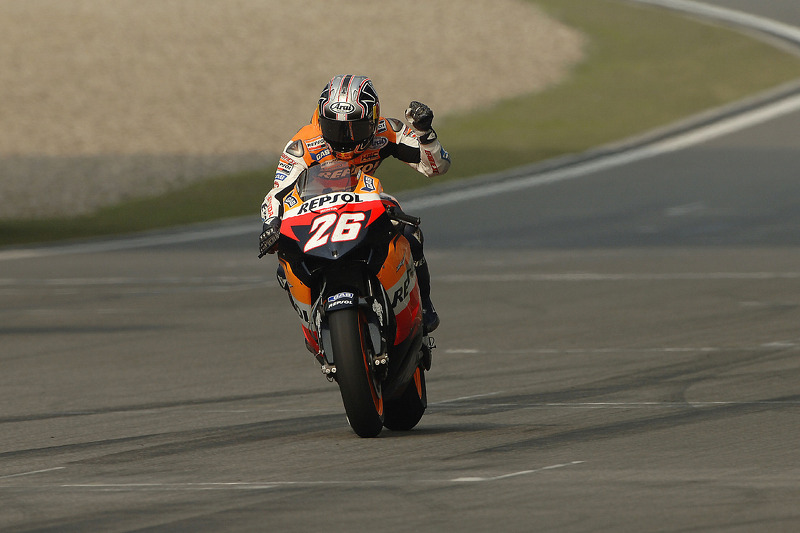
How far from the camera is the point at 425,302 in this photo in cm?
849

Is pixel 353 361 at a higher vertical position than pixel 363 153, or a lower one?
lower

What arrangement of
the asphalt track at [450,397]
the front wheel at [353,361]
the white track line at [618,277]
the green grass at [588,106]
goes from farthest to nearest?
the green grass at [588,106]
the white track line at [618,277]
the front wheel at [353,361]
the asphalt track at [450,397]

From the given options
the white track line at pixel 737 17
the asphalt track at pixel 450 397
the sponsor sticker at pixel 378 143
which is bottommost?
the white track line at pixel 737 17

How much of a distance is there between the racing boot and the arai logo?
0.99 m

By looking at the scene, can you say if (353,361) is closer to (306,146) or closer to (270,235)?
(270,235)

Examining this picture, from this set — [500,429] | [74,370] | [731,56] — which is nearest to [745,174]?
[731,56]

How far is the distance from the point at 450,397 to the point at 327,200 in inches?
98.1

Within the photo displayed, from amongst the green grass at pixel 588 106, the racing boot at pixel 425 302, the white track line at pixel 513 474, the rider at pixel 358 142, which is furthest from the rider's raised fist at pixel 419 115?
the green grass at pixel 588 106

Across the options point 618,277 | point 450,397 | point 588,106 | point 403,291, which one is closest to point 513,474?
point 403,291

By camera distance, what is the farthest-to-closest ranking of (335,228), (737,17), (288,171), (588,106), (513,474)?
(737,17)
(588,106)
(288,171)
(335,228)
(513,474)

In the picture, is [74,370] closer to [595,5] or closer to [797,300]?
[797,300]

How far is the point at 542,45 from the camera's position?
142ft

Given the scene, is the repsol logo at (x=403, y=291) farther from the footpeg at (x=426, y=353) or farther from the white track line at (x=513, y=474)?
the white track line at (x=513, y=474)

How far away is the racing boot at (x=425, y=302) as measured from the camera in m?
8.34
